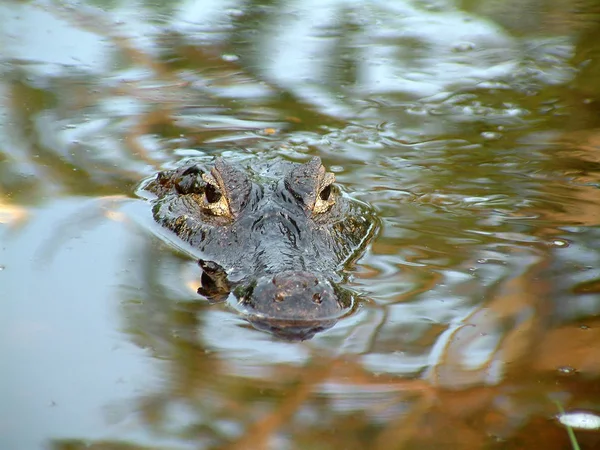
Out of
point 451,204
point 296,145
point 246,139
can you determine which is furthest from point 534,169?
point 246,139

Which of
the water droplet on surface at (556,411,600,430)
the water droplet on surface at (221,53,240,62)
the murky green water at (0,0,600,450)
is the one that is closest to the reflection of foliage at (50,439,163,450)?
the murky green water at (0,0,600,450)

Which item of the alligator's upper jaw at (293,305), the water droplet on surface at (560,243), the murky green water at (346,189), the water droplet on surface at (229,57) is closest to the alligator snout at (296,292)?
the alligator's upper jaw at (293,305)

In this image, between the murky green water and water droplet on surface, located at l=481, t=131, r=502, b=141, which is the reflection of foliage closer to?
the murky green water

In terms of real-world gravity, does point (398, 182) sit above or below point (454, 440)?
below

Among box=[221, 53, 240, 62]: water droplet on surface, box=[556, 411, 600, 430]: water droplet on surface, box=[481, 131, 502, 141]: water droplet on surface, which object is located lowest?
box=[481, 131, 502, 141]: water droplet on surface

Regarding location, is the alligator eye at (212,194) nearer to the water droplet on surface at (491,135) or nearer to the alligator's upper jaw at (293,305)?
the alligator's upper jaw at (293,305)

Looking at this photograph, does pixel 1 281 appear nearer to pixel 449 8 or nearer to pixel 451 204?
pixel 451 204

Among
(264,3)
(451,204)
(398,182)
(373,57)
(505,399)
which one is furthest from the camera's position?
(264,3)
